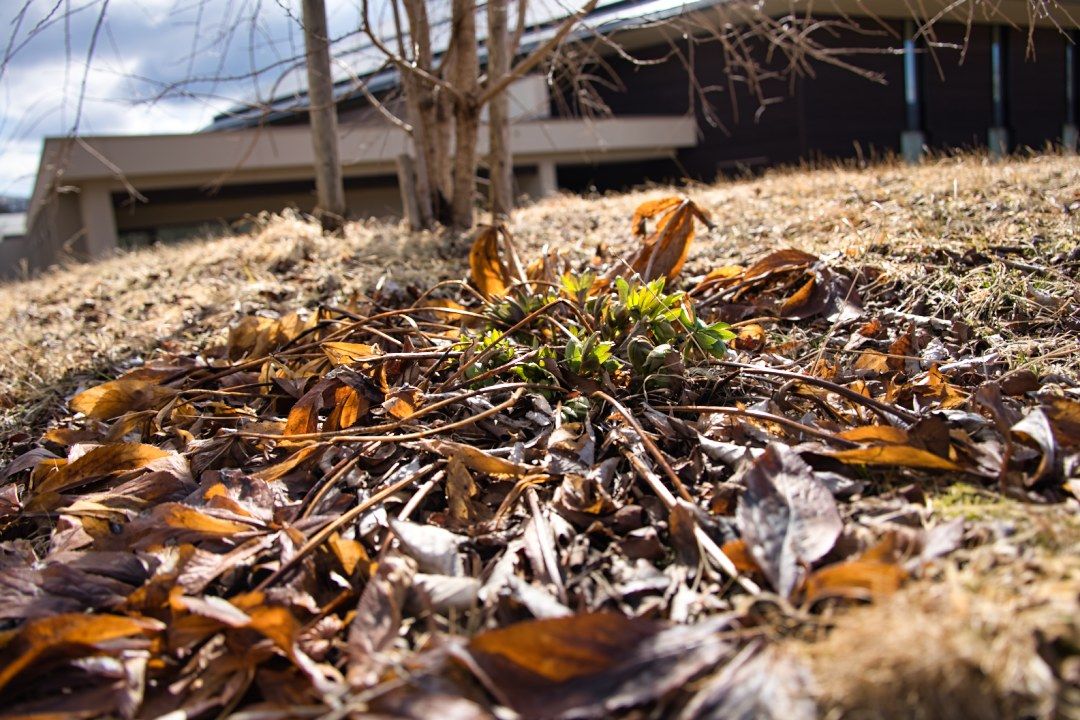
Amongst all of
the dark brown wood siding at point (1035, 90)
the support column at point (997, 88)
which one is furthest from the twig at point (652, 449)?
the dark brown wood siding at point (1035, 90)

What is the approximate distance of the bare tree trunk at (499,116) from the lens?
589 centimetres

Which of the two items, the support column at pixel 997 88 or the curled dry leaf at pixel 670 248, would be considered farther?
the support column at pixel 997 88

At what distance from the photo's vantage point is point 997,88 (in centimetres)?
2305

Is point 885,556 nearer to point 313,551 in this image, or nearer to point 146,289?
point 313,551

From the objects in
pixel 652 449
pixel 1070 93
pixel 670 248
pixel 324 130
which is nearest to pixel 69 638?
pixel 652 449

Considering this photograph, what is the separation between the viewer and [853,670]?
Answer: 91cm

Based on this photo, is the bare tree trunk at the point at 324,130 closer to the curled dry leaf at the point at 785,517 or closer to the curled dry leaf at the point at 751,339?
the curled dry leaf at the point at 751,339

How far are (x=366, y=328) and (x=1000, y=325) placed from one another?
1.98 m

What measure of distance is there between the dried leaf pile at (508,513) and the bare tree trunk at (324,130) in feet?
13.5

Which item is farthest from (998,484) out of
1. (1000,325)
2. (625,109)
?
(625,109)

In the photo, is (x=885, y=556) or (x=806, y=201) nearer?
(x=885, y=556)

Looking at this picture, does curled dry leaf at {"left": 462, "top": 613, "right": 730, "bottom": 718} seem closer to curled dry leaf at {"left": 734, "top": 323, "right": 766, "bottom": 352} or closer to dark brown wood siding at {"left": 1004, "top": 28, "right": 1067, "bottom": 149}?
curled dry leaf at {"left": 734, "top": 323, "right": 766, "bottom": 352}

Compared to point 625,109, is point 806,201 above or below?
below

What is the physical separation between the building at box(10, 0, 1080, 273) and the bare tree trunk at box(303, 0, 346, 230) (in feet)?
38.5
